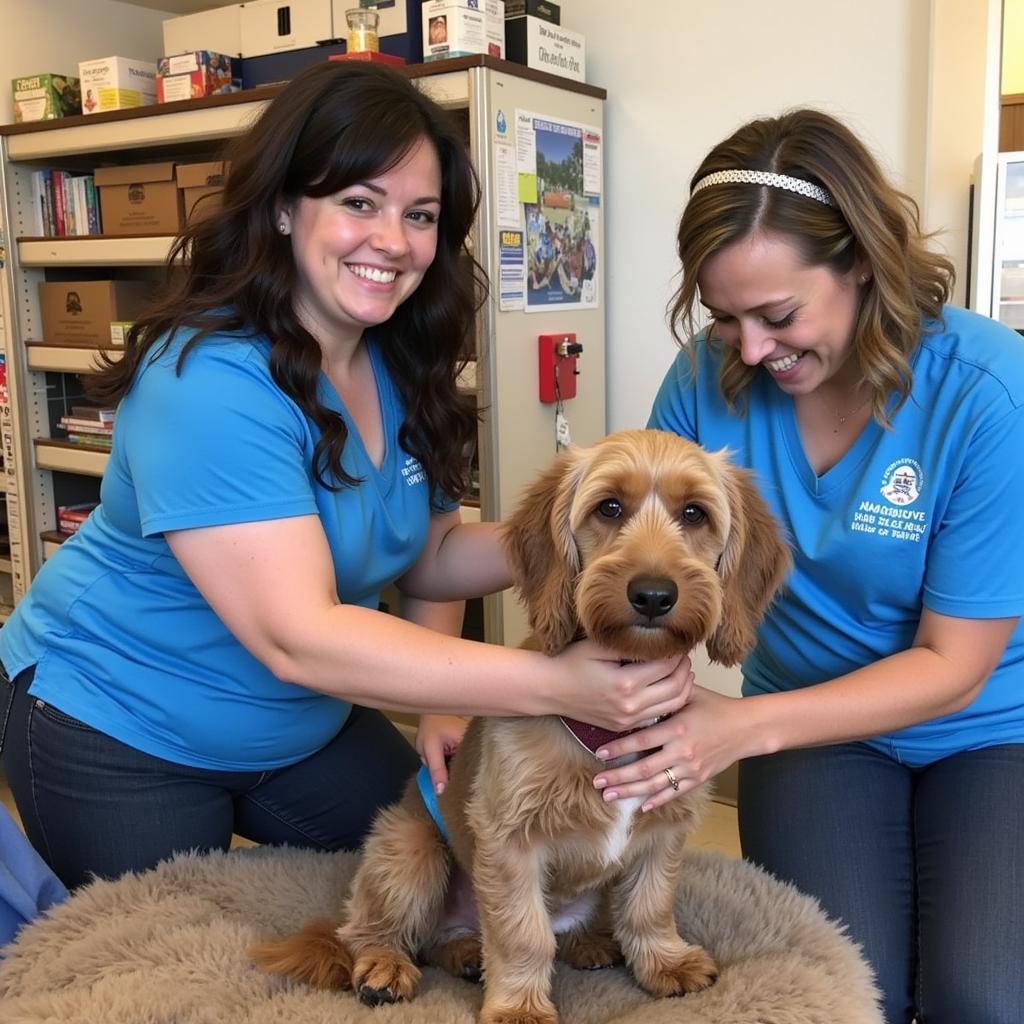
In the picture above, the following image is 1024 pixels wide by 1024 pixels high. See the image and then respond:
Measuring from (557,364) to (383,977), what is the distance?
2046mm

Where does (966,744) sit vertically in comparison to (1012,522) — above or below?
below

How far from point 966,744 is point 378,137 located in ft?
3.93

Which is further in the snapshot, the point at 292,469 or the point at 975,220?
the point at 975,220

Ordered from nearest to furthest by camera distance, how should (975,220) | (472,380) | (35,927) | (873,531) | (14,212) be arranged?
(35,927), (873,531), (975,220), (472,380), (14,212)

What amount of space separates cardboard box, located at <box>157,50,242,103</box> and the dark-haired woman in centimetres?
186

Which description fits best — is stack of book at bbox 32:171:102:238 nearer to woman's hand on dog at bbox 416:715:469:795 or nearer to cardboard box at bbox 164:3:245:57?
cardboard box at bbox 164:3:245:57

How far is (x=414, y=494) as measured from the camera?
1671 millimetres

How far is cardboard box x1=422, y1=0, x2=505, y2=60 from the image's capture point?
8.98 feet

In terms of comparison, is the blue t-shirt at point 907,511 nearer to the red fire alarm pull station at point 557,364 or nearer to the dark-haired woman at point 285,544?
the dark-haired woman at point 285,544

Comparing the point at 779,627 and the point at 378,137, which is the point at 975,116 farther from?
the point at 378,137

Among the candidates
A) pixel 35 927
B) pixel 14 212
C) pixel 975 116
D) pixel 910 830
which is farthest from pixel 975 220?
pixel 14 212

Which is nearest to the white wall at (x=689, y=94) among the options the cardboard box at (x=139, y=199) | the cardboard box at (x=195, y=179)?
the cardboard box at (x=195, y=179)

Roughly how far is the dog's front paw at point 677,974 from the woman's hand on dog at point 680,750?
21cm

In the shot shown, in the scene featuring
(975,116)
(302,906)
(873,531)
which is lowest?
(302,906)
